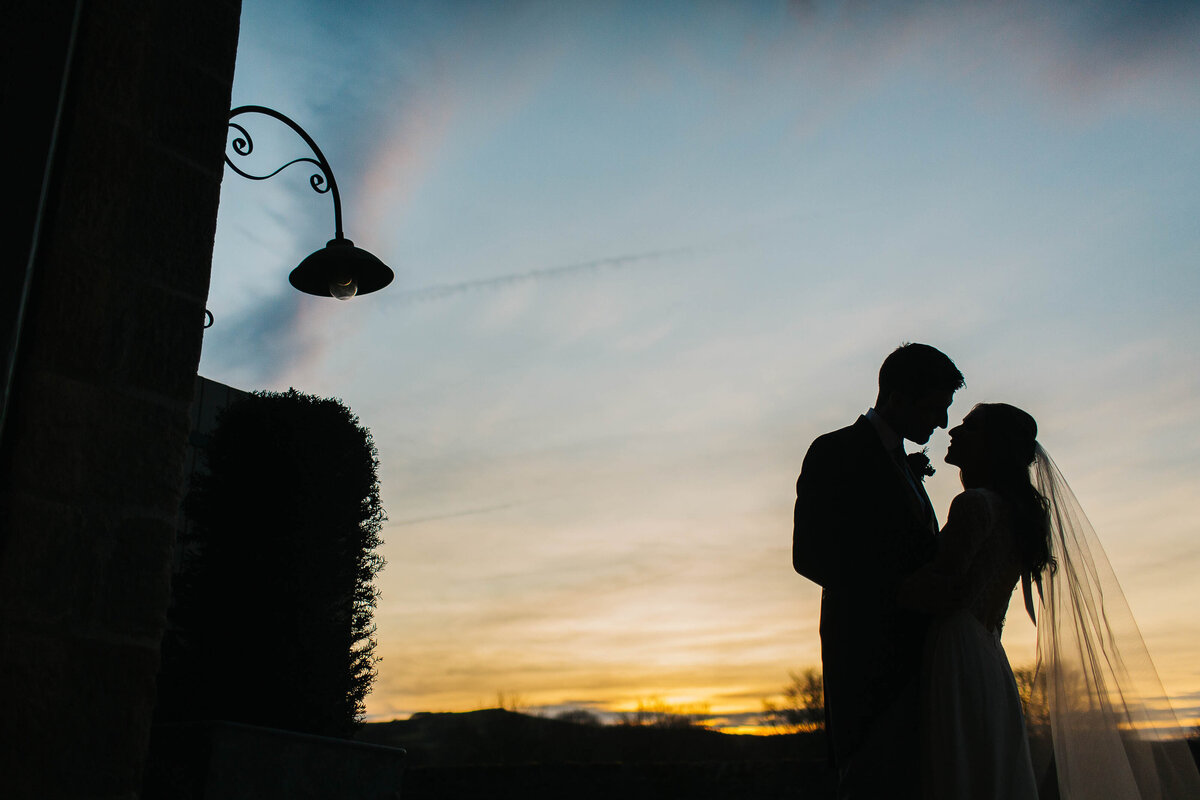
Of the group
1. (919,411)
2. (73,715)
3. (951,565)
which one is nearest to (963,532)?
(951,565)

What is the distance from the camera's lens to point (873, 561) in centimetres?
331

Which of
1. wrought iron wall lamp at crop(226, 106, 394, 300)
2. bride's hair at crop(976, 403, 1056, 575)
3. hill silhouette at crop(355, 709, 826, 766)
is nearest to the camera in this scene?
bride's hair at crop(976, 403, 1056, 575)

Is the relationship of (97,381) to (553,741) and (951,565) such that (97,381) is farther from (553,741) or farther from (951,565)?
(553,741)

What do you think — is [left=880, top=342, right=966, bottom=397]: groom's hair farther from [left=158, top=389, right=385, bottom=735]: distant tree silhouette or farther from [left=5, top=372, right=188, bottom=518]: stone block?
[left=158, top=389, right=385, bottom=735]: distant tree silhouette

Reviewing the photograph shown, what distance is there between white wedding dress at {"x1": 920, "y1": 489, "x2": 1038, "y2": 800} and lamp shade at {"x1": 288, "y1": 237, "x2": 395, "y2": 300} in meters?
4.09

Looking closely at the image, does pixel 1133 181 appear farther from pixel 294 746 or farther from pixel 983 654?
pixel 294 746

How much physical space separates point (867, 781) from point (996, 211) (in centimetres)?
642

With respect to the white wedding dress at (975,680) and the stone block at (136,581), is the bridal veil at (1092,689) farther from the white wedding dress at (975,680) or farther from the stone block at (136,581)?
the stone block at (136,581)

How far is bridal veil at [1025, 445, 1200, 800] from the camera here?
3.61m

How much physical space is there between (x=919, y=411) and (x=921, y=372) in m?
0.17

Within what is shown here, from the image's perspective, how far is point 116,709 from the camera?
169 centimetres

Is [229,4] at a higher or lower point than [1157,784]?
higher


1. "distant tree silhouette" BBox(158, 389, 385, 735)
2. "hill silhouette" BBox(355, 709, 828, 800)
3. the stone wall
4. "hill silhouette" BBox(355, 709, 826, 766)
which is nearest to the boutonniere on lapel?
the stone wall

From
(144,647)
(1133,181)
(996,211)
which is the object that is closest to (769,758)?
(996,211)
